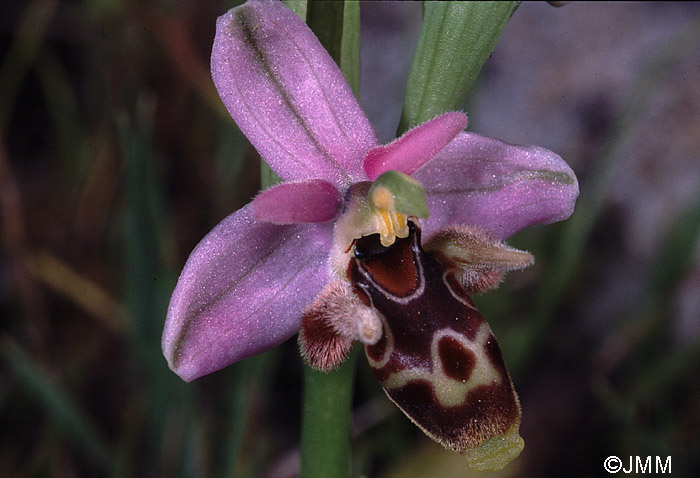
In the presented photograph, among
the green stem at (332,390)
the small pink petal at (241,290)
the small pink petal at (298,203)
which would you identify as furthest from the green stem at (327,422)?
the small pink petal at (298,203)

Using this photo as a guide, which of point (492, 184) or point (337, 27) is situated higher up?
point (337, 27)

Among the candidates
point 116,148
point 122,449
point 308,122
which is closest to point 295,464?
A: point 122,449

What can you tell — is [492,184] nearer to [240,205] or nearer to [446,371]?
[446,371]

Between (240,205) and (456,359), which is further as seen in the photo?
(240,205)

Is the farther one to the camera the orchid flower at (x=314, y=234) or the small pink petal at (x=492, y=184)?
the small pink petal at (x=492, y=184)

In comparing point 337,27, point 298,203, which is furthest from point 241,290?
point 337,27

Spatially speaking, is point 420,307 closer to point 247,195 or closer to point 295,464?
point 295,464

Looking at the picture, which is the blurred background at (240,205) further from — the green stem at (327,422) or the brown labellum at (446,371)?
the brown labellum at (446,371)
